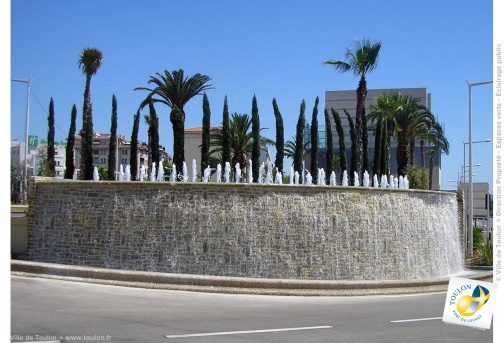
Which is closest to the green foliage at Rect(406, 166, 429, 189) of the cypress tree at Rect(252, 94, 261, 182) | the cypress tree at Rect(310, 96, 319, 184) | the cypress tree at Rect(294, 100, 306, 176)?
the cypress tree at Rect(310, 96, 319, 184)

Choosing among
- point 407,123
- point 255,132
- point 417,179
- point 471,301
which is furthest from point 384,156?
point 471,301

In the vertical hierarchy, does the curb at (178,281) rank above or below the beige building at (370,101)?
below

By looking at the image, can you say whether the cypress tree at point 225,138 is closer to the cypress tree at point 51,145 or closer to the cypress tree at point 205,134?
the cypress tree at point 205,134

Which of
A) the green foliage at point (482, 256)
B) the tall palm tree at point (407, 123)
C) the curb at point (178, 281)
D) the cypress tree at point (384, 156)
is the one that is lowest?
the green foliage at point (482, 256)

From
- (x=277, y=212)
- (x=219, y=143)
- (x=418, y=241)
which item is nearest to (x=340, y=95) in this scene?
(x=219, y=143)

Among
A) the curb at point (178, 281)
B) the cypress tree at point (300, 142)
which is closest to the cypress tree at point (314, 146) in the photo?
the cypress tree at point (300, 142)

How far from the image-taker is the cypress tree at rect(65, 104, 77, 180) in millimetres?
36094

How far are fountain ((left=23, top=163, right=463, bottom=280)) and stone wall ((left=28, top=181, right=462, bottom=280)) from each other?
30 millimetres

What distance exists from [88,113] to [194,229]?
20641 millimetres

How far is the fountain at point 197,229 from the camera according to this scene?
17.6m

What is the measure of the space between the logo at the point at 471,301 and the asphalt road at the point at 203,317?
0.91 ft

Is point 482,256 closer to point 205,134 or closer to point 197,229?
point 205,134

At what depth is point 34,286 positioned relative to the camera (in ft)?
46.1

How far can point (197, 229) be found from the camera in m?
17.7
